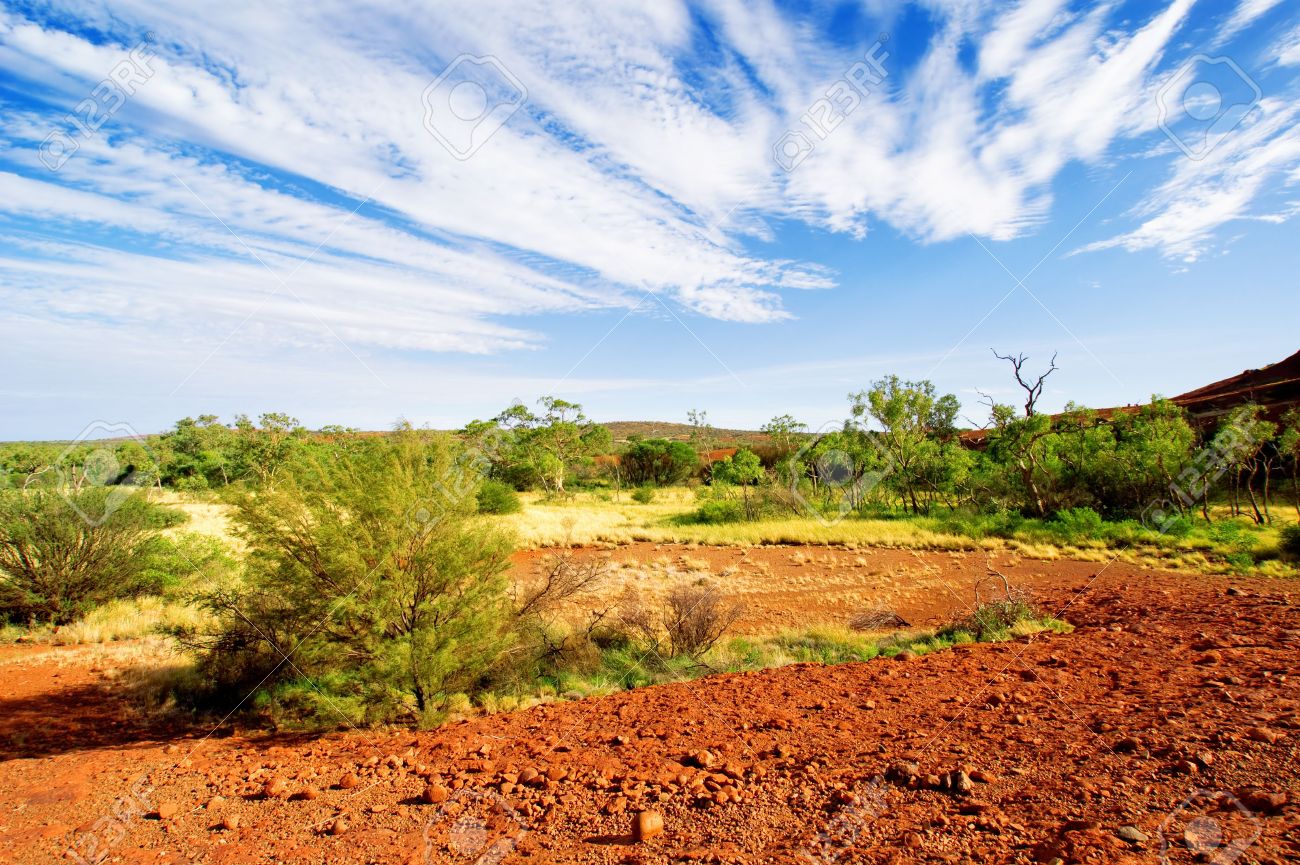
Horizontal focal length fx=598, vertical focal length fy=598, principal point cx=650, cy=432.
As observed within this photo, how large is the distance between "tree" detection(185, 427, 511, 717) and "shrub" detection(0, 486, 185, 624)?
681 cm

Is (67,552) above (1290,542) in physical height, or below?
above

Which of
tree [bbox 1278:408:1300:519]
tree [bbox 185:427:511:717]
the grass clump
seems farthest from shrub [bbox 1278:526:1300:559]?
the grass clump

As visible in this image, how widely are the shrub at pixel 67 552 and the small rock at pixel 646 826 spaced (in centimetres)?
1414

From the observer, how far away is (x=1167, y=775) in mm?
4027

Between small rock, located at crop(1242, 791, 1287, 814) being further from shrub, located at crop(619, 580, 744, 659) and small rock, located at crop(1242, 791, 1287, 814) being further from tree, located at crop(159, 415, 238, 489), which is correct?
tree, located at crop(159, 415, 238, 489)

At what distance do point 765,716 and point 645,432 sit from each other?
104257 mm

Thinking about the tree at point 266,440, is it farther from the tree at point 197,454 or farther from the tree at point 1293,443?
the tree at point 1293,443

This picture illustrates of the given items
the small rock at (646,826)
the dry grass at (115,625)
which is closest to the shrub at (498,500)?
the dry grass at (115,625)

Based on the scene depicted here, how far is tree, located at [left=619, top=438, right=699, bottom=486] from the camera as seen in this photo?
5675 cm

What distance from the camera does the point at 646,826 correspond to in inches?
160

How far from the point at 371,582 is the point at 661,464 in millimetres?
49775

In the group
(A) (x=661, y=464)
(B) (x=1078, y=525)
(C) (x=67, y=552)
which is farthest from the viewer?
(A) (x=661, y=464)

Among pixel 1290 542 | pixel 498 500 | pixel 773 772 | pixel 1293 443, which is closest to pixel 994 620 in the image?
pixel 773 772

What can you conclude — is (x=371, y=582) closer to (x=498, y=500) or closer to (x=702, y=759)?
(x=702, y=759)
